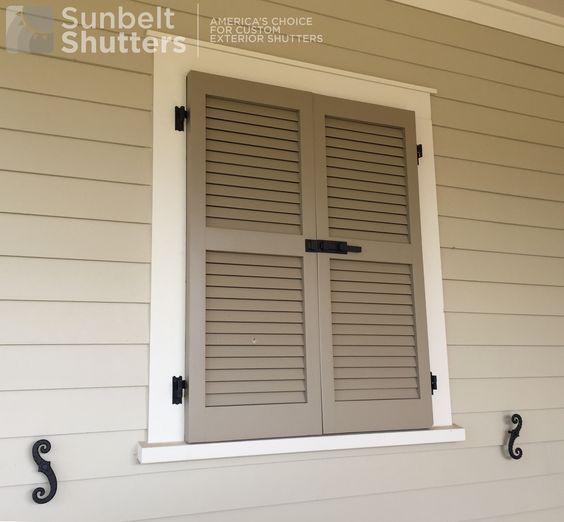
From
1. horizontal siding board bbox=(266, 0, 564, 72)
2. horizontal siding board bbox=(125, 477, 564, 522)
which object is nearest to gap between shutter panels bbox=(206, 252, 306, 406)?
horizontal siding board bbox=(125, 477, 564, 522)

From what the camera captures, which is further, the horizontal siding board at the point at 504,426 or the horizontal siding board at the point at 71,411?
the horizontal siding board at the point at 504,426

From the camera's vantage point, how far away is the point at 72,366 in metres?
1.81

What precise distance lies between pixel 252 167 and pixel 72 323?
812mm

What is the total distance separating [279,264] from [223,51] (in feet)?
2.68

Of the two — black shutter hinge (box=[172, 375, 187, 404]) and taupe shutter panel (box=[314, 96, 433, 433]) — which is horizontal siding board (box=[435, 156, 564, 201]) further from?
black shutter hinge (box=[172, 375, 187, 404])

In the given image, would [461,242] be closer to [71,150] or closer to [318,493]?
[318,493]

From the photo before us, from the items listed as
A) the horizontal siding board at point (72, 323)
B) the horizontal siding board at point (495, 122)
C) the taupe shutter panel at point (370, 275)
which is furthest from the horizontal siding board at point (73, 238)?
the horizontal siding board at point (495, 122)

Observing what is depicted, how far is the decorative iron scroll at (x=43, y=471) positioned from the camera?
67.1 inches

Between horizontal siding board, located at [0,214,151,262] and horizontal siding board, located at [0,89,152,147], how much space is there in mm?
290

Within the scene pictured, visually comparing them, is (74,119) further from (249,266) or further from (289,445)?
(289,445)

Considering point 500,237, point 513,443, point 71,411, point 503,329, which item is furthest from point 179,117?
point 513,443

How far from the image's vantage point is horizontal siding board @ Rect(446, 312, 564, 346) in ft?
7.95

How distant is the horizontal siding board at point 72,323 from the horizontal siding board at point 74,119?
55 cm

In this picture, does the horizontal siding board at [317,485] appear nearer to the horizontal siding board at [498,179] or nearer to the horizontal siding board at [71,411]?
the horizontal siding board at [71,411]
